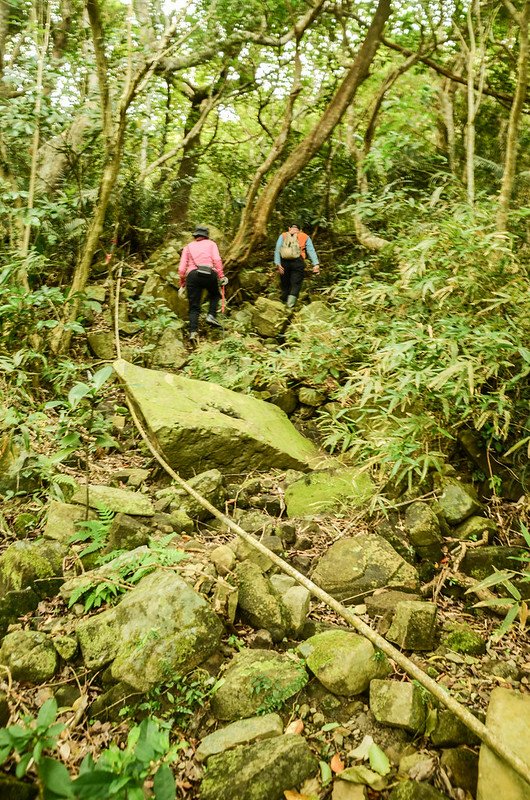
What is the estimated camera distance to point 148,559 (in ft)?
9.64

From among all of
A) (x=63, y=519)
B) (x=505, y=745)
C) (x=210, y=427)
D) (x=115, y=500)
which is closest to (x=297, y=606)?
(x=505, y=745)

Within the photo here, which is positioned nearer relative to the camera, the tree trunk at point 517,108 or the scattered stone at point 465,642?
the scattered stone at point 465,642

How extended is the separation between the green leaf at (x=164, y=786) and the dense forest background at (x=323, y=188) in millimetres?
2800

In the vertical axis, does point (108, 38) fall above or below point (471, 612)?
above

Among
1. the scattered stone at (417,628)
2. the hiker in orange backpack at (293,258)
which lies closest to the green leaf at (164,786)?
the scattered stone at (417,628)

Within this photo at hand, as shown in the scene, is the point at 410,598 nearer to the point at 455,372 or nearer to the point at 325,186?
the point at 455,372

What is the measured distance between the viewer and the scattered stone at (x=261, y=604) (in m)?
2.75

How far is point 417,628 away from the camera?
2.73 m

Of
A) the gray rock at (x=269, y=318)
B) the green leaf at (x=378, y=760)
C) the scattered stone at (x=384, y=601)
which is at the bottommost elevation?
the scattered stone at (x=384, y=601)

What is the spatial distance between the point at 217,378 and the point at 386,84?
5793 mm

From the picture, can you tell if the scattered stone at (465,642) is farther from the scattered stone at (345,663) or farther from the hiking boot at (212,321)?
→ the hiking boot at (212,321)

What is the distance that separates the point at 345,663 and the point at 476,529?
1802 millimetres

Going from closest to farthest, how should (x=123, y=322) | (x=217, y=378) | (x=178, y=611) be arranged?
1. (x=178, y=611)
2. (x=217, y=378)
3. (x=123, y=322)

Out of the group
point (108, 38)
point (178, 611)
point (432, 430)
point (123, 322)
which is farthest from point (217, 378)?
point (108, 38)
